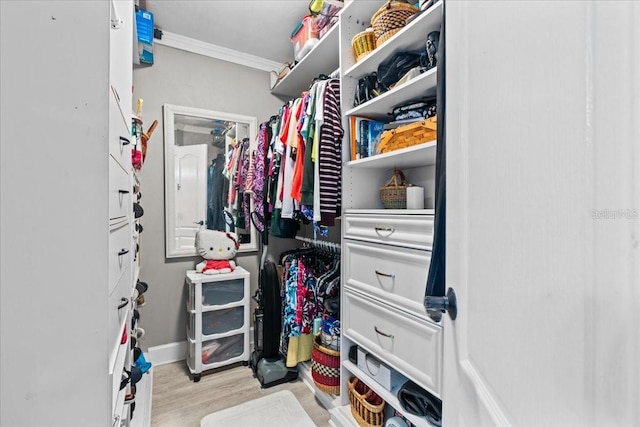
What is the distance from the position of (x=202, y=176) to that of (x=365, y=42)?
1.64 metres

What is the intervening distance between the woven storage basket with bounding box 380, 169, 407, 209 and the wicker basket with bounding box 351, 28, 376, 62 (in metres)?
0.62

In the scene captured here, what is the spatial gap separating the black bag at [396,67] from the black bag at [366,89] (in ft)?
0.16

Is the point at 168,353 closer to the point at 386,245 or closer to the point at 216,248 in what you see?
the point at 216,248

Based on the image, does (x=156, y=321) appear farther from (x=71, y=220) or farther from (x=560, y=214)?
(x=560, y=214)

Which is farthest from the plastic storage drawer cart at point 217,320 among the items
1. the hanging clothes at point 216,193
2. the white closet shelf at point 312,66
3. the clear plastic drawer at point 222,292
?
the white closet shelf at point 312,66

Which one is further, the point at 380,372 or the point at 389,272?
the point at 380,372

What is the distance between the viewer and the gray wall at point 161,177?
7.28ft

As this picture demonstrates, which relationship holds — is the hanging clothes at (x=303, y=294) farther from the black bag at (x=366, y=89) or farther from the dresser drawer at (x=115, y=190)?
the dresser drawer at (x=115, y=190)

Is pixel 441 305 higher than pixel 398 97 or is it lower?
lower

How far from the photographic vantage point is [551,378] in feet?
0.88

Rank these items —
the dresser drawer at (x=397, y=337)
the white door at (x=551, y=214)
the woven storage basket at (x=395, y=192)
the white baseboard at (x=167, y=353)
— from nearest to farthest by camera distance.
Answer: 1. the white door at (x=551, y=214)
2. the dresser drawer at (x=397, y=337)
3. the woven storage basket at (x=395, y=192)
4. the white baseboard at (x=167, y=353)

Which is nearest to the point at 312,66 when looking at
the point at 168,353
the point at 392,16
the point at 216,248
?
the point at 392,16

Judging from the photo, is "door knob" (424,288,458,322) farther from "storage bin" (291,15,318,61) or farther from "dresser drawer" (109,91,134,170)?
"storage bin" (291,15,318,61)

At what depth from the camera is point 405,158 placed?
4.40 feet
